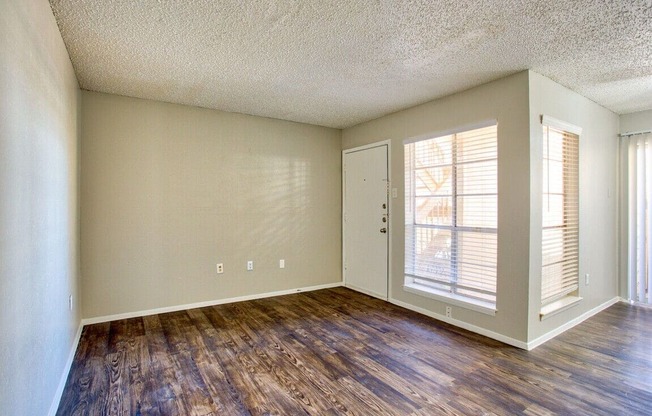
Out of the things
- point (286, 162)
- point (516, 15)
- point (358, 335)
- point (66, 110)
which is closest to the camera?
point (516, 15)

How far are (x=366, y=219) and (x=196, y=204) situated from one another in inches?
86.9

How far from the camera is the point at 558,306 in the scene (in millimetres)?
3059

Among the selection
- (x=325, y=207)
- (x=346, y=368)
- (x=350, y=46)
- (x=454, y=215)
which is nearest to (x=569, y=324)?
(x=454, y=215)

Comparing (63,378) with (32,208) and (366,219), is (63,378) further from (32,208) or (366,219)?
(366,219)

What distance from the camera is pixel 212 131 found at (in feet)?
12.9

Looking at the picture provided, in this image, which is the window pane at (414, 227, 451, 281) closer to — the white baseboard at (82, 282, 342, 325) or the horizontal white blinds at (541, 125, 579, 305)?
the horizontal white blinds at (541, 125, 579, 305)

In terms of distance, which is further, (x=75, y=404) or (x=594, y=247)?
(x=594, y=247)

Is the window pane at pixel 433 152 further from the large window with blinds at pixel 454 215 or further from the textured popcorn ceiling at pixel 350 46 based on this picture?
the textured popcorn ceiling at pixel 350 46

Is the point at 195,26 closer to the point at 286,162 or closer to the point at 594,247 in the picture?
the point at 286,162

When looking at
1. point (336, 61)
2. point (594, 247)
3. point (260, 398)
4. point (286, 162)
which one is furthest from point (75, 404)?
point (594, 247)

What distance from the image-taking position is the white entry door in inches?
165

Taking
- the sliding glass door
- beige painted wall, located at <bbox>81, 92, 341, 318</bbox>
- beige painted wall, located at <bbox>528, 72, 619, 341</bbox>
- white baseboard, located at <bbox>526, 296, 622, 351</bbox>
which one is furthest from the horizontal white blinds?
beige painted wall, located at <bbox>81, 92, 341, 318</bbox>

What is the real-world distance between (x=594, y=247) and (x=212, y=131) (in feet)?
15.1

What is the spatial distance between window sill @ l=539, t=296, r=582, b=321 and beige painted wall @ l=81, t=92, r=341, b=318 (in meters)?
2.72
